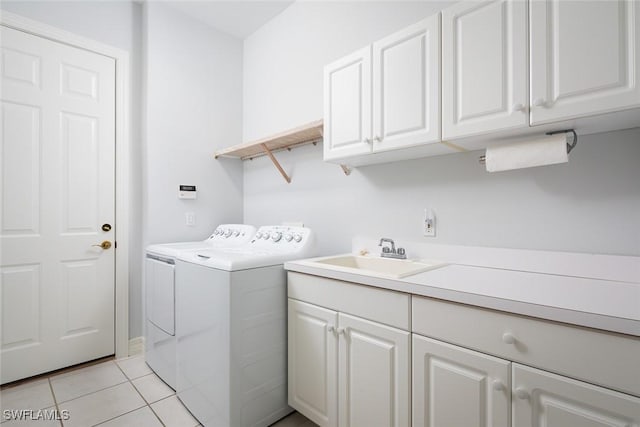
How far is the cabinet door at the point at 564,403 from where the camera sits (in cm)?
77

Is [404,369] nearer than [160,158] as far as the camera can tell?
Yes

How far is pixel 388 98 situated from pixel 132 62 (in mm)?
2318

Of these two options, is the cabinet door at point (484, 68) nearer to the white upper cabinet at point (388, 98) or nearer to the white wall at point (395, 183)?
the white upper cabinet at point (388, 98)

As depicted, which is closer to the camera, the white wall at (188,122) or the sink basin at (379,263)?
the sink basin at (379,263)

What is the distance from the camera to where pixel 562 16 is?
3.43 ft

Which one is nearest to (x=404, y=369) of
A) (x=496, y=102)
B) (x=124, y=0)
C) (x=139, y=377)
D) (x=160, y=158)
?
(x=496, y=102)

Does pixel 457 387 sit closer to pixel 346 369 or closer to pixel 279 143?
pixel 346 369

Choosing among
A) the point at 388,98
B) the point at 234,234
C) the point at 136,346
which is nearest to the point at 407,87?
the point at 388,98

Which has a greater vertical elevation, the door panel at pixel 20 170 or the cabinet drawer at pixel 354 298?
the door panel at pixel 20 170

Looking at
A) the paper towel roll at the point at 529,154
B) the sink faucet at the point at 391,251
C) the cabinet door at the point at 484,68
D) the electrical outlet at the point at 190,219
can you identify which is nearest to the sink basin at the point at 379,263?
the sink faucet at the point at 391,251

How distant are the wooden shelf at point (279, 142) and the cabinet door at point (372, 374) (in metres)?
1.26

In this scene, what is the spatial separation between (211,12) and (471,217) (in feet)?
9.12

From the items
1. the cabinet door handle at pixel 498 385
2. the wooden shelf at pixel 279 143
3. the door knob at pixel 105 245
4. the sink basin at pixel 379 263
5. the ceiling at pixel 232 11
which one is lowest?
the cabinet door handle at pixel 498 385

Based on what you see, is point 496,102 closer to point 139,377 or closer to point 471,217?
point 471,217
